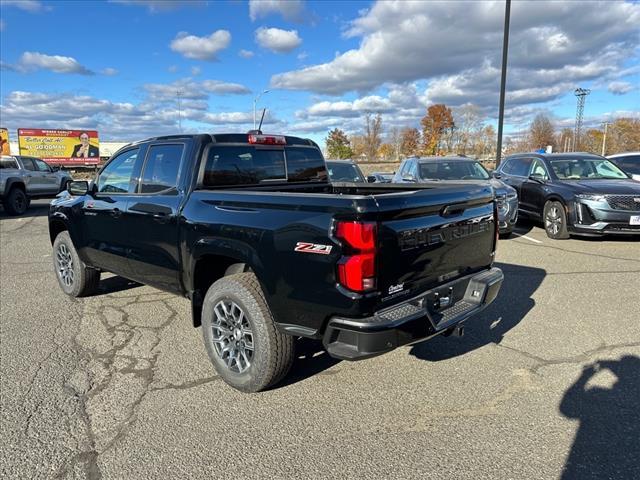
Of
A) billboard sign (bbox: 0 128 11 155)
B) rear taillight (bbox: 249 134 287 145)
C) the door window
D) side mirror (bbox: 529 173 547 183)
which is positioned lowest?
side mirror (bbox: 529 173 547 183)

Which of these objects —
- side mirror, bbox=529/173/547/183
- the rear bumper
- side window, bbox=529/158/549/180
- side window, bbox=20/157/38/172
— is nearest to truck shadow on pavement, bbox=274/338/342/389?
the rear bumper

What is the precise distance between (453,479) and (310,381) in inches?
54.0

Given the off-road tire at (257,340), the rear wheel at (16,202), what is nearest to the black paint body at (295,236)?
the off-road tire at (257,340)

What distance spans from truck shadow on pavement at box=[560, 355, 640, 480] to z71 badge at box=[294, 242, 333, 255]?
1.74 metres

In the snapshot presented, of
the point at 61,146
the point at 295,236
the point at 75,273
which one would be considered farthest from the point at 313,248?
the point at 61,146

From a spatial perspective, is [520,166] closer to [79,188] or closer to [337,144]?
[79,188]

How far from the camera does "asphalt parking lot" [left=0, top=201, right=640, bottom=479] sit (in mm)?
2607

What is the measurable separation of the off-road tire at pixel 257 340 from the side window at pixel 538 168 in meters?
8.39

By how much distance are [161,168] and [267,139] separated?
1.02 m

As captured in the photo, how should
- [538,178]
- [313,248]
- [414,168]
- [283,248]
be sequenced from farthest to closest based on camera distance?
[414,168]
[538,178]
[283,248]
[313,248]

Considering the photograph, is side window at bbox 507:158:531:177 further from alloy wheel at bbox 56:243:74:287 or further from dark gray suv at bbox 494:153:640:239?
alloy wheel at bbox 56:243:74:287

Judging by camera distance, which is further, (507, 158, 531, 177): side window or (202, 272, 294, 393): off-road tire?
(507, 158, 531, 177): side window

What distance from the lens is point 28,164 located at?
53.8 feet

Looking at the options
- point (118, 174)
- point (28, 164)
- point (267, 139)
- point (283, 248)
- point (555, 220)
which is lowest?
point (555, 220)
